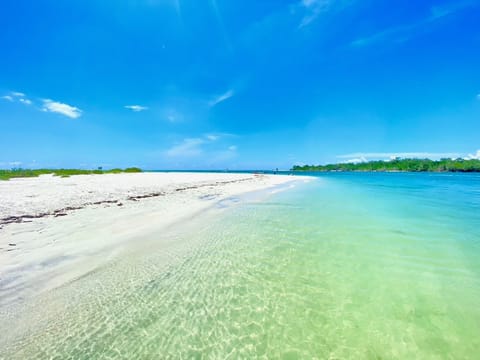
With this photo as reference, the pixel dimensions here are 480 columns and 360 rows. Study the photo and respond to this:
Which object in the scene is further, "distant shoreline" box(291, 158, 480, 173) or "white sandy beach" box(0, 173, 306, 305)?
"distant shoreline" box(291, 158, 480, 173)

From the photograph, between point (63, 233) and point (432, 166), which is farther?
point (432, 166)

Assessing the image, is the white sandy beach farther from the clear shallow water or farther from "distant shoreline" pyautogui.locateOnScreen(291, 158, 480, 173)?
"distant shoreline" pyautogui.locateOnScreen(291, 158, 480, 173)

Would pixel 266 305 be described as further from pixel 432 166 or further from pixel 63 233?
pixel 432 166

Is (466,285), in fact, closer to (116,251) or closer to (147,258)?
(147,258)

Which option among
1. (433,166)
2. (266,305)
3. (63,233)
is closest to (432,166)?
(433,166)

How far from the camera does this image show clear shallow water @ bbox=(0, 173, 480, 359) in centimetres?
325

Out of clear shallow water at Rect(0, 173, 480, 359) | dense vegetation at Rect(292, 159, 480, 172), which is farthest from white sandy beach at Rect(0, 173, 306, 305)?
dense vegetation at Rect(292, 159, 480, 172)

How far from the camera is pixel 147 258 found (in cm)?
634

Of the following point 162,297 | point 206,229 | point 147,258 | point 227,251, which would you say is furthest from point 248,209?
point 162,297

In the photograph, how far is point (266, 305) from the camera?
4270 mm

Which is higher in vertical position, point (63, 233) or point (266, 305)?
point (63, 233)

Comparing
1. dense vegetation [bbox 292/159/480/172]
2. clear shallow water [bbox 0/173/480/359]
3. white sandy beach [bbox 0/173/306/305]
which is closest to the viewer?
clear shallow water [bbox 0/173/480/359]

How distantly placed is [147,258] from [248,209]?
8426 millimetres

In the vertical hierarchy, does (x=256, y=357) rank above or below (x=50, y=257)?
below
